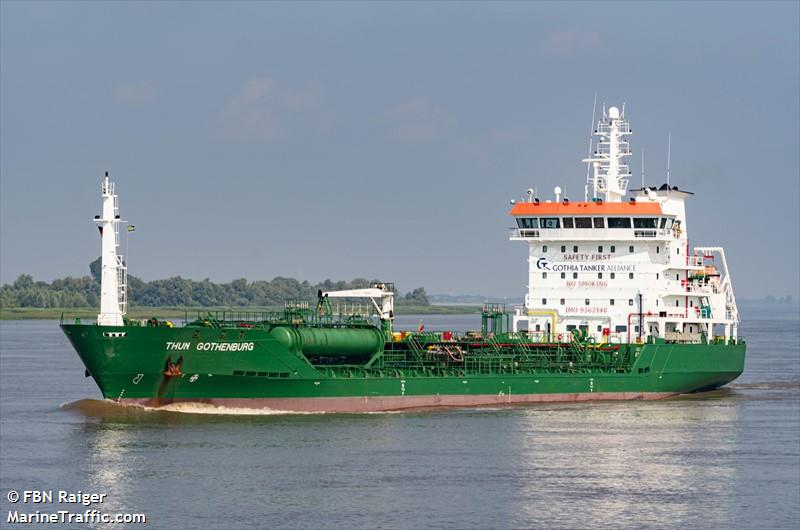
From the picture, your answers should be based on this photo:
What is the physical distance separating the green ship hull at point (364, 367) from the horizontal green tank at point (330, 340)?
45 millimetres

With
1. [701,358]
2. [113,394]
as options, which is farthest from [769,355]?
[113,394]

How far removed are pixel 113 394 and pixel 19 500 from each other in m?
13.3

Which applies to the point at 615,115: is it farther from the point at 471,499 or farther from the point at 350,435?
the point at 471,499

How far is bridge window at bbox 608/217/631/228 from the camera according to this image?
55906 mm

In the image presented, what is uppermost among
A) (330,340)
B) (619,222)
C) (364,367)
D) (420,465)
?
(619,222)

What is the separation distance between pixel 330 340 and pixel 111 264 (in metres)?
8.14

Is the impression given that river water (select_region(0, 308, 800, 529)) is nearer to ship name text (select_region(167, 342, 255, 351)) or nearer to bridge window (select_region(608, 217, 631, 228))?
ship name text (select_region(167, 342, 255, 351))

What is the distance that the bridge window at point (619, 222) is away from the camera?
55906 millimetres

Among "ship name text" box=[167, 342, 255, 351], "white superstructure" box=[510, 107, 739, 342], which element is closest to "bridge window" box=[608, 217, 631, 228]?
"white superstructure" box=[510, 107, 739, 342]

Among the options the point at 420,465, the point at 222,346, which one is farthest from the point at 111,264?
the point at 420,465

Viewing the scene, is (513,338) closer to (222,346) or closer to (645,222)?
(645,222)

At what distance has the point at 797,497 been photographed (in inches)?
1340

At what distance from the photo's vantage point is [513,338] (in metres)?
53.6

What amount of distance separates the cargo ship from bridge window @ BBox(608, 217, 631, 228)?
0.04 meters
